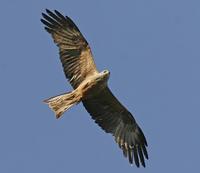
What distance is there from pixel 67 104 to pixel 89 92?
0.58 meters

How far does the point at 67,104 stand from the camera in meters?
12.5

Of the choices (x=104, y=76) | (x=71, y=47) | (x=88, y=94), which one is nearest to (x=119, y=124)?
(x=88, y=94)

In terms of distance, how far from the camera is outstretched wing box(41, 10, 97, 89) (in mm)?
12977

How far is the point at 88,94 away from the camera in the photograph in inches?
501

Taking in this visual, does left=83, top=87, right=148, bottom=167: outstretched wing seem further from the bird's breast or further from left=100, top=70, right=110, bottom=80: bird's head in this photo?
left=100, top=70, right=110, bottom=80: bird's head

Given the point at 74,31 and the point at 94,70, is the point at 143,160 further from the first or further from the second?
the point at 74,31

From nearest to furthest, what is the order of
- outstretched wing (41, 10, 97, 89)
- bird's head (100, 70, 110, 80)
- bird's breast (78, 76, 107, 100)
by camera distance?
bird's head (100, 70, 110, 80) → bird's breast (78, 76, 107, 100) → outstretched wing (41, 10, 97, 89)

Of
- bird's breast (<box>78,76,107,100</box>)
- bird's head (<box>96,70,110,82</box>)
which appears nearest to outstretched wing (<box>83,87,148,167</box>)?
bird's breast (<box>78,76,107,100</box>)

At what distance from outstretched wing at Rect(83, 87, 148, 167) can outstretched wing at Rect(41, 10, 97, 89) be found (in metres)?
0.65

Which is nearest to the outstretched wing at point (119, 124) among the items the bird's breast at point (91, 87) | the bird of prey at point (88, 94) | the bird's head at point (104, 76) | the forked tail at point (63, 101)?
the bird of prey at point (88, 94)

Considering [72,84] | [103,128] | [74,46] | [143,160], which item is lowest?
[143,160]

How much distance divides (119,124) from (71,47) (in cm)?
219

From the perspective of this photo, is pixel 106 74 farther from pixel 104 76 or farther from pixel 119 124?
pixel 119 124

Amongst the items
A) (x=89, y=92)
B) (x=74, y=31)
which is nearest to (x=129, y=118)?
(x=89, y=92)
